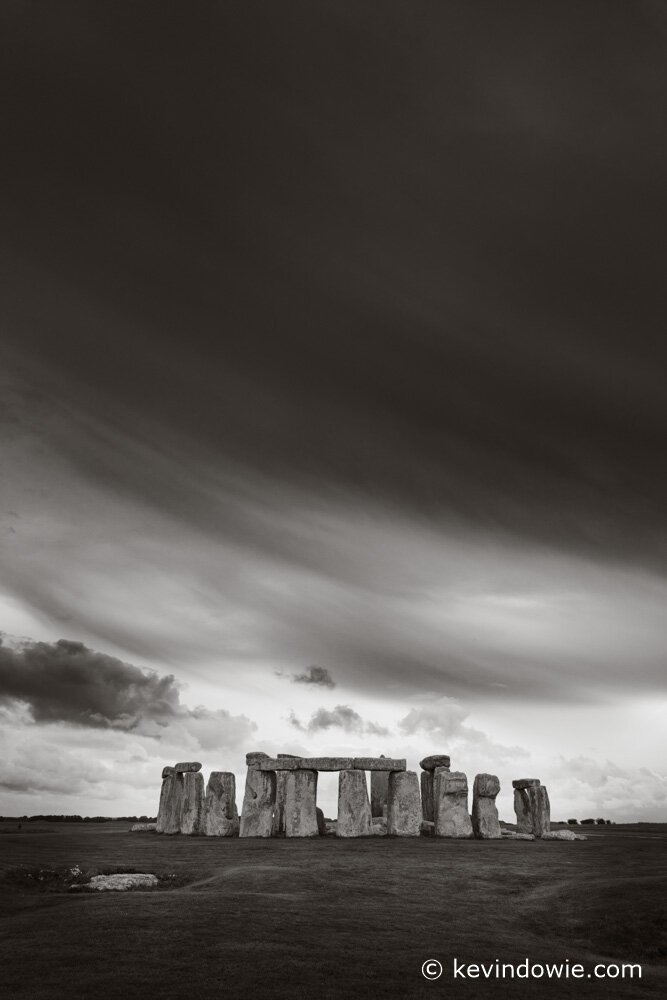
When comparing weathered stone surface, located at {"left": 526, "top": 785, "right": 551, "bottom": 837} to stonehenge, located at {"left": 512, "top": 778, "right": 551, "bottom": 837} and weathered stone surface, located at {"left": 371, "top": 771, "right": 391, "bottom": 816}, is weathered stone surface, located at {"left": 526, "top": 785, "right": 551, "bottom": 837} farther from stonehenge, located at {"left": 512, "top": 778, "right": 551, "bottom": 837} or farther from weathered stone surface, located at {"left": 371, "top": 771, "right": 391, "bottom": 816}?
weathered stone surface, located at {"left": 371, "top": 771, "right": 391, "bottom": 816}

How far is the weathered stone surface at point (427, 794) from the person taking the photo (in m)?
38.0

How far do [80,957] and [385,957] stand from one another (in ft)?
14.3

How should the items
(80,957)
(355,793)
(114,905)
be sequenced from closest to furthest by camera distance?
(80,957)
(114,905)
(355,793)

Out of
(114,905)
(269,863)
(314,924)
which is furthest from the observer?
(269,863)

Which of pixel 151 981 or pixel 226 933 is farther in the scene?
pixel 226 933

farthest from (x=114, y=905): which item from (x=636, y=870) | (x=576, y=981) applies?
(x=636, y=870)

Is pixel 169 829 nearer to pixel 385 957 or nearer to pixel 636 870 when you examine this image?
pixel 636 870

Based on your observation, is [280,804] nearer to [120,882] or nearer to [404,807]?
[404,807]

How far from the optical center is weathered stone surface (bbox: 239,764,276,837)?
110 ft

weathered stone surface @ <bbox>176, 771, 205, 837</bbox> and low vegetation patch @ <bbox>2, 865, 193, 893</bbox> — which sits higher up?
weathered stone surface @ <bbox>176, 771, 205, 837</bbox>

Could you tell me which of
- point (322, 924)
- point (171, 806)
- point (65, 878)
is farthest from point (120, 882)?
point (171, 806)

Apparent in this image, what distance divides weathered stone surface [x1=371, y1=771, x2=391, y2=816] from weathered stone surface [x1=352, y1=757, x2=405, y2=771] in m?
5.27

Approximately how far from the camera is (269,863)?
890 inches

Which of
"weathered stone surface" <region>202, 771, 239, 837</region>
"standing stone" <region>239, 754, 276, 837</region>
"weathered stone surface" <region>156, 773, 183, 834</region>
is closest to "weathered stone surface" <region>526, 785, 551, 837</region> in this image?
"standing stone" <region>239, 754, 276, 837</region>
